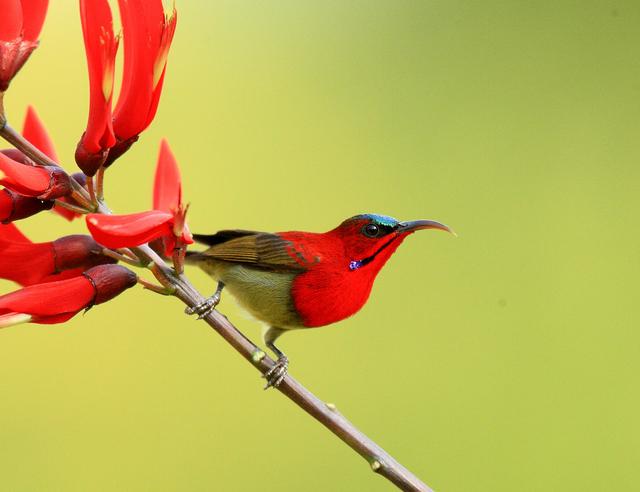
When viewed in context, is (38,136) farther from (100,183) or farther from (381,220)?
(381,220)

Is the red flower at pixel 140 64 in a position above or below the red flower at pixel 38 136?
above

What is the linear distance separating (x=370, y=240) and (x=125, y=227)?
0.15 m

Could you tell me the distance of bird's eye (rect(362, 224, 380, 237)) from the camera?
410mm

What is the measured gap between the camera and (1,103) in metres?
0.36

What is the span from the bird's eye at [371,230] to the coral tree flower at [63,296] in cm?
12

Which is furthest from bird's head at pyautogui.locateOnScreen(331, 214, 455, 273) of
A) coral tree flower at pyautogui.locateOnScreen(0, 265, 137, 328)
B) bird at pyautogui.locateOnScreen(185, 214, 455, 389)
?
coral tree flower at pyautogui.locateOnScreen(0, 265, 137, 328)

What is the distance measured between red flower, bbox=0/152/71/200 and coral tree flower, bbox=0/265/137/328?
4 cm

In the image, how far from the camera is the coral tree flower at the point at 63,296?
1.11 feet

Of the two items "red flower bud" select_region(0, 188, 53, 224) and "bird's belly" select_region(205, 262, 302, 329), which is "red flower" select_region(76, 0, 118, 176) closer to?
"red flower bud" select_region(0, 188, 53, 224)

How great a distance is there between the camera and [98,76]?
0.34 metres

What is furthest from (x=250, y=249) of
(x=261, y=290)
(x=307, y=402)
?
(x=307, y=402)

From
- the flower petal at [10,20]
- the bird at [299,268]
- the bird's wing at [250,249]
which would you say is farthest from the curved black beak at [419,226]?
the flower petal at [10,20]

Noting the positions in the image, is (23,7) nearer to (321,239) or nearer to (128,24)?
(128,24)

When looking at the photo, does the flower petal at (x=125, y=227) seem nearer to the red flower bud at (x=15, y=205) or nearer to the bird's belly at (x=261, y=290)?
the red flower bud at (x=15, y=205)
